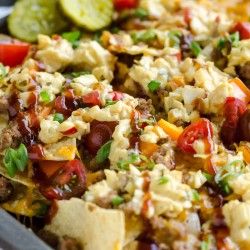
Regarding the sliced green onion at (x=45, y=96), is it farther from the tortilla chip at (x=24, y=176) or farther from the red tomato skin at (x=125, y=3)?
the red tomato skin at (x=125, y=3)

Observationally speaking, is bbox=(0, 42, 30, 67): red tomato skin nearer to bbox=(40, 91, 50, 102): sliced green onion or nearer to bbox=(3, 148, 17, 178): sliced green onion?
bbox=(40, 91, 50, 102): sliced green onion

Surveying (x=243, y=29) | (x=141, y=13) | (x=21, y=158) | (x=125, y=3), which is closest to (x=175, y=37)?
(x=243, y=29)

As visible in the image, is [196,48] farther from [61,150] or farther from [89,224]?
[89,224]

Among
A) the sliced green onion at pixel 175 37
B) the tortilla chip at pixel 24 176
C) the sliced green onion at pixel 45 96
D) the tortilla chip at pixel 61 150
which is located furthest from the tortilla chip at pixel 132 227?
the sliced green onion at pixel 175 37

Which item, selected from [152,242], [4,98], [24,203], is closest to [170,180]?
[152,242]

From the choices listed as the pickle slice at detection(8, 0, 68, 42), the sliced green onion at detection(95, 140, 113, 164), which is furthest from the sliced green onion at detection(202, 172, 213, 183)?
the pickle slice at detection(8, 0, 68, 42)
